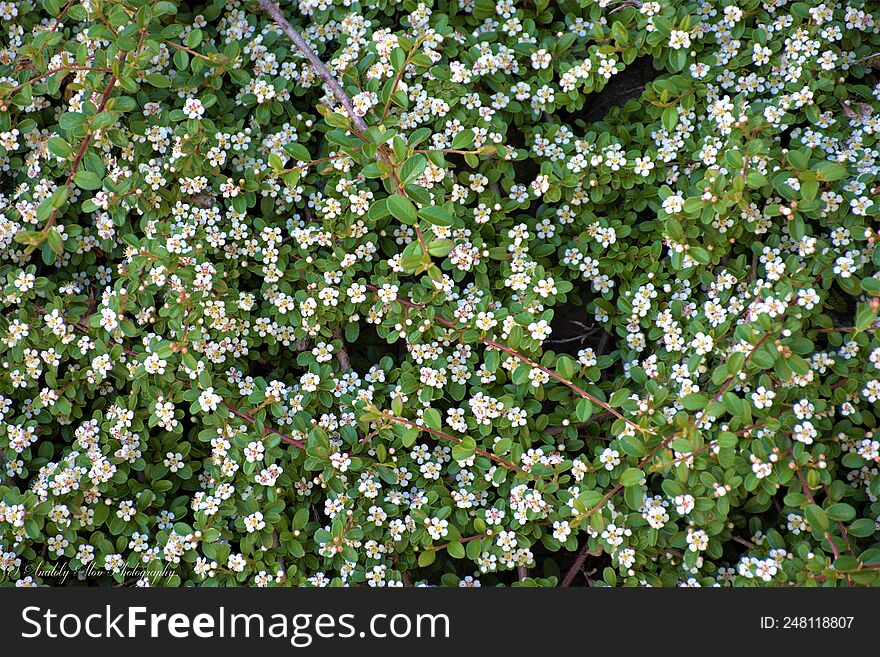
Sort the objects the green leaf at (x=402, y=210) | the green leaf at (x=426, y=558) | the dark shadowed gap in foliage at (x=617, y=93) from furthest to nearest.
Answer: the dark shadowed gap in foliage at (x=617, y=93)
the green leaf at (x=426, y=558)
the green leaf at (x=402, y=210)

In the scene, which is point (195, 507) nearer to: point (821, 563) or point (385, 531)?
point (385, 531)

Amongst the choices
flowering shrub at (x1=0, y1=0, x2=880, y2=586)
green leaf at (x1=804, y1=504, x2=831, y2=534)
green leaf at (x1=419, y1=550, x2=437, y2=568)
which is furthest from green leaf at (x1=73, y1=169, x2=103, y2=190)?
green leaf at (x1=804, y1=504, x2=831, y2=534)

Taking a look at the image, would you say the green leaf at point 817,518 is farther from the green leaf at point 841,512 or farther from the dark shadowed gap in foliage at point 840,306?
the dark shadowed gap in foliage at point 840,306

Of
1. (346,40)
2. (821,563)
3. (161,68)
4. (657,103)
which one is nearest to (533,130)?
(657,103)

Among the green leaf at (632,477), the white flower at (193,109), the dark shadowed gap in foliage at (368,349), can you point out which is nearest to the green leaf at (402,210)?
the dark shadowed gap in foliage at (368,349)

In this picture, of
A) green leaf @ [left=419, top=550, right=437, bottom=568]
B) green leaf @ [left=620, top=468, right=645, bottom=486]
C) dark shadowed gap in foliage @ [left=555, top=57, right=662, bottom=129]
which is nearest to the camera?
green leaf @ [left=620, top=468, right=645, bottom=486]

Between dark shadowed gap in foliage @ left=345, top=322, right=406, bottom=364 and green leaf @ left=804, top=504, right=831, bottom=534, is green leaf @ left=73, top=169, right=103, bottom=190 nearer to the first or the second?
dark shadowed gap in foliage @ left=345, top=322, right=406, bottom=364
